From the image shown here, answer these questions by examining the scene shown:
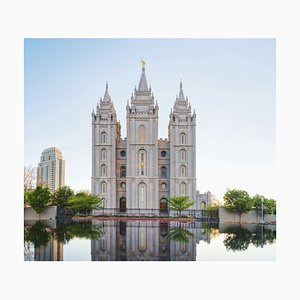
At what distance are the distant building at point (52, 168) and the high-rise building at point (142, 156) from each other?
5535 millimetres

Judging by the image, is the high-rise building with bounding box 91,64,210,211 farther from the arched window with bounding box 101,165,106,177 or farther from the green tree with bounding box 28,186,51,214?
the green tree with bounding box 28,186,51,214

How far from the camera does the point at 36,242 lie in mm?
11383

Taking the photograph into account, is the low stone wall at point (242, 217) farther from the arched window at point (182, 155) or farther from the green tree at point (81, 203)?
the arched window at point (182, 155)

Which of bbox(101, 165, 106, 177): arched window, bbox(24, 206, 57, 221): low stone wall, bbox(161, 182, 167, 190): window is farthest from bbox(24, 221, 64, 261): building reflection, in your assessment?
bbox(161, 182, 167, 190): window

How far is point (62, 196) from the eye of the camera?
24.4 metres

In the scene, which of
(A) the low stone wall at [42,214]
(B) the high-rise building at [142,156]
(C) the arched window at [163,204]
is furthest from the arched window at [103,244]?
(C) the arched window at [163,204]

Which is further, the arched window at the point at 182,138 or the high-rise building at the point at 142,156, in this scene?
the arched window at the point at 182,138

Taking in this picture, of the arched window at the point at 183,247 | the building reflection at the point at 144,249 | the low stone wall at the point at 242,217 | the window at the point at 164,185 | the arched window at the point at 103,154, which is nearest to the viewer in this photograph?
the building reflection at the point at 144,249

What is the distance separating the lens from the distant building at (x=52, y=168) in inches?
1152

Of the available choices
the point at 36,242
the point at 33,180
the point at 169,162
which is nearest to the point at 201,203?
the point at 169,162

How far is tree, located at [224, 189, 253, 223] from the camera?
21.6 metres
